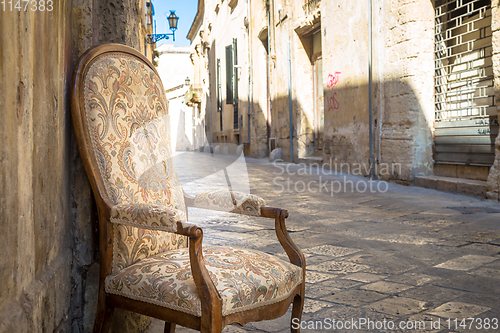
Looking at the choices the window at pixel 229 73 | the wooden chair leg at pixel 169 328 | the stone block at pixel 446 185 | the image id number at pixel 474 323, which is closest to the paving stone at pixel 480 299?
the image id number at pixel 474 323

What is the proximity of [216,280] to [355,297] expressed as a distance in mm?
1125

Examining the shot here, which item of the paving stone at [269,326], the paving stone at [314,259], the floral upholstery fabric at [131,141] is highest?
the floral upholstery fabric at [131,141]

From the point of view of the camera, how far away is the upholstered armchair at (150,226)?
129cm

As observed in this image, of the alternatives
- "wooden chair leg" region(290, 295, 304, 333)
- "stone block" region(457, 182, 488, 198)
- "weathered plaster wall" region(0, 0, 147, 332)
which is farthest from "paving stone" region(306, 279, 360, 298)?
"stone block" region(457, 182, 488, 198)

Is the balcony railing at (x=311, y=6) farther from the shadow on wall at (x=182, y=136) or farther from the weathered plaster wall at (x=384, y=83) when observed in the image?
the shadow on wall at (x=182, y=136)

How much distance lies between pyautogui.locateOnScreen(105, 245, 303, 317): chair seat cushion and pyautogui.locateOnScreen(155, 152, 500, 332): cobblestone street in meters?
0.55

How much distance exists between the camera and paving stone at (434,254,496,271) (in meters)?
2.59

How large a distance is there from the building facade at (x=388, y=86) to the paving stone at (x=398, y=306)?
338 cm

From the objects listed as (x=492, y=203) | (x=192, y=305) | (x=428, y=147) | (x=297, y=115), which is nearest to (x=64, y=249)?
(x=192, y=305)

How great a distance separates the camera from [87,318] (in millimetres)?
1605

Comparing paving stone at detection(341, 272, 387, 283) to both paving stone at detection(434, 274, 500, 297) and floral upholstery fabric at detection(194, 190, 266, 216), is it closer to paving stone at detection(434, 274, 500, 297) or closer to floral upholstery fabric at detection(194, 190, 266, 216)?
paving stone at detection(434, 274, 500, 297)

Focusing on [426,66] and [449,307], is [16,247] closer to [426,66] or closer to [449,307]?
[449,307]

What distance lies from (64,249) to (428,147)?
582 centimetres
